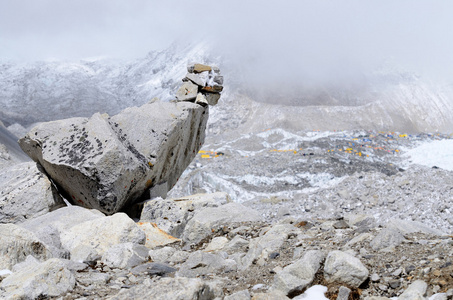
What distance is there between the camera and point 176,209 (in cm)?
830

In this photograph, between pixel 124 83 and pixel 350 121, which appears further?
pixel 124 83

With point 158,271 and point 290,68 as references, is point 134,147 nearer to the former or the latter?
point 158,271

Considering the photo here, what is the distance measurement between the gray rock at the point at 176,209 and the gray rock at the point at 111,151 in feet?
1.63

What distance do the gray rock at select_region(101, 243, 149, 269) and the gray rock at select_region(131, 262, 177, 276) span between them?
34cm

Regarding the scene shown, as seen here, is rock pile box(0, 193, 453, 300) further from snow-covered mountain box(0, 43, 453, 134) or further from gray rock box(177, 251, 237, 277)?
snow-covered mountain box(0, 43, 453, 134)

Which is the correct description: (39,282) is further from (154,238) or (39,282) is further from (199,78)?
(199,78)

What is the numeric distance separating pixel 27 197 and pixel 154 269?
4.60m

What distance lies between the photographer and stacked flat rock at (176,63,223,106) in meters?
10.2

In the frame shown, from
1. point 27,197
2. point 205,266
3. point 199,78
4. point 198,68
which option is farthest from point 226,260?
point 198,68

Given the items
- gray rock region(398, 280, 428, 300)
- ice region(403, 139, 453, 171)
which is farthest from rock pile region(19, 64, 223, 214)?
ice region(403, 139, 453, 171)

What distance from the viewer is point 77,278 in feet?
13.8

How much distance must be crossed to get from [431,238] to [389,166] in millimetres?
28750

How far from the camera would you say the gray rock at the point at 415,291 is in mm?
2929

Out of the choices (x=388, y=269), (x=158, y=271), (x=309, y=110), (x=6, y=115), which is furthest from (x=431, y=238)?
(x=6, y=115)
